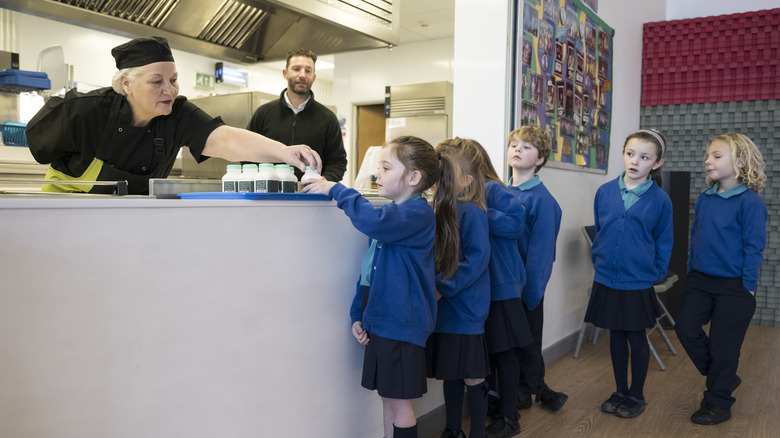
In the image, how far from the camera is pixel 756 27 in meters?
4.67

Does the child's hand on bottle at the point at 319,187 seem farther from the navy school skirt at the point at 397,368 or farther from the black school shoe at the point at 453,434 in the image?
the black school shoe at the point at 453,434

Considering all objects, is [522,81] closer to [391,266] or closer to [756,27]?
[391,266]

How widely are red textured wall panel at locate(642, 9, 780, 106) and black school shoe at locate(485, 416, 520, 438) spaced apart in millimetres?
3566

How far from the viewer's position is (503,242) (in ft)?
7.64

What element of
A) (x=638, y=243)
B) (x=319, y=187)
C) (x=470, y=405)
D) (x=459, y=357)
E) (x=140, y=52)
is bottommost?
(x=470, y=405)

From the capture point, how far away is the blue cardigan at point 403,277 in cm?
175

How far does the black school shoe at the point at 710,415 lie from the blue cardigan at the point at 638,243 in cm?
60

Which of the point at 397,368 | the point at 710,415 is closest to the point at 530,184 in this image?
the point at 397,368

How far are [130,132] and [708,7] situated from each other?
4.94 m

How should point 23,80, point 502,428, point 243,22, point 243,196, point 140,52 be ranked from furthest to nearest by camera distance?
point 23,80 < point 243,22 < point 502,428 < point 140,52 < point 243,196

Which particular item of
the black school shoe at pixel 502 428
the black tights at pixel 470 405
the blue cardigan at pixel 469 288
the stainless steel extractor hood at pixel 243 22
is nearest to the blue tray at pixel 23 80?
the stainless steel extractor hood at pixel 243 22

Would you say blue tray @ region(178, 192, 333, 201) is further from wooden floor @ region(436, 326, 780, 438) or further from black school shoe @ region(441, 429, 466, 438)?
wooden floor @ region(436, 326, 780, 438)

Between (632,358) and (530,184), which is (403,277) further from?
(632,358)

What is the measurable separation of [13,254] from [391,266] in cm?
97
